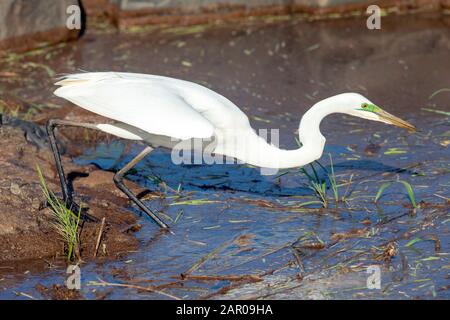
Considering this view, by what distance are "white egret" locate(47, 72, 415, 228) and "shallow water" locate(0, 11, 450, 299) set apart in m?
0.47

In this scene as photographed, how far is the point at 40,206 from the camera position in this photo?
20.5 feet

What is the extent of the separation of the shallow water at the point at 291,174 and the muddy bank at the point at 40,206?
160 millimetres

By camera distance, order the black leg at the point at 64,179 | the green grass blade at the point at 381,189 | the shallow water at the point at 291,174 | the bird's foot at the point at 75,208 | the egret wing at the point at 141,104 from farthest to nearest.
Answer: the green grass blade at the point at 381,189, the black leg at the point at 64,179, the bird's foot at the point at 75,208, the egret wing at the point at 141,104, the shallow water at the point at 291,174

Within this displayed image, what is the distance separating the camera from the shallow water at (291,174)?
222 inches

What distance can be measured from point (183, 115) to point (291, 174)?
61.1 inches

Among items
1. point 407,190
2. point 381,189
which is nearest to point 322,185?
point 381,189

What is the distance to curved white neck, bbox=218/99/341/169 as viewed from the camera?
20.8ft

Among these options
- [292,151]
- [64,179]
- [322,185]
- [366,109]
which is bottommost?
[322,185]

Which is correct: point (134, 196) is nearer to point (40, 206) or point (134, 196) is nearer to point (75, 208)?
point (75, 208)

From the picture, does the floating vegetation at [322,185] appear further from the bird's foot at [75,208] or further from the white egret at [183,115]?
the bird's foot at [75,208]

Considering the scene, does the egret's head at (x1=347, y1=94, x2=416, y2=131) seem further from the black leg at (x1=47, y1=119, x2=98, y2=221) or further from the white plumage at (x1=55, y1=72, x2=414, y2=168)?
the black leg at (x1=47, y1=119, x2=98, y2=221)

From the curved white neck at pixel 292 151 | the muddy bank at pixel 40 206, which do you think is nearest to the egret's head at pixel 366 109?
the curved white neck at pixel 292 151
